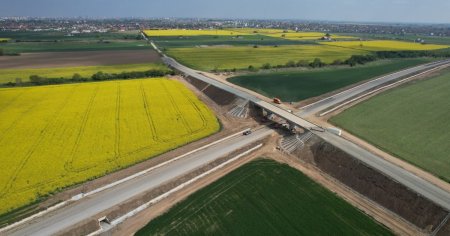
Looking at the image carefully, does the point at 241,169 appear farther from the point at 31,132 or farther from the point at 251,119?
the point at 31,132

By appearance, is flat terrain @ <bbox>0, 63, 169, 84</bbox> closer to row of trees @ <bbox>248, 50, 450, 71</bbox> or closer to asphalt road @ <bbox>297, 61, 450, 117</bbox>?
row of trees @ <bbox>248, 50, 450, 71</bbox>

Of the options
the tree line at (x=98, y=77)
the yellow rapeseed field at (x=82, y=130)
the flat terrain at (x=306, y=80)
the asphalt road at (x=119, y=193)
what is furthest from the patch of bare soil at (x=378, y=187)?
the tree line at (x=98, y=77)

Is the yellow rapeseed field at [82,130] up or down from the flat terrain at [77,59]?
up

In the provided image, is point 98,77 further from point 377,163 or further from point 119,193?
point 377,163

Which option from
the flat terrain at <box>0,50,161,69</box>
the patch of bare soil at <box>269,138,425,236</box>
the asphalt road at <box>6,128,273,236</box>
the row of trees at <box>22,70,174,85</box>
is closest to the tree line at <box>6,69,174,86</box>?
the row of trees at <box>22,70,174,85</box>

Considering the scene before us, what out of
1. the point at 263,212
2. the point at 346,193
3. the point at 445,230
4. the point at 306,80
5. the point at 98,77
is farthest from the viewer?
the point at 98,77

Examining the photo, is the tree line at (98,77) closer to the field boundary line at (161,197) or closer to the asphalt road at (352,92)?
the asphalt road at (352,92)

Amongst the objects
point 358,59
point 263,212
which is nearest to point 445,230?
point 263,212

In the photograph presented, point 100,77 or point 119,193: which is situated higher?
point 119,193
